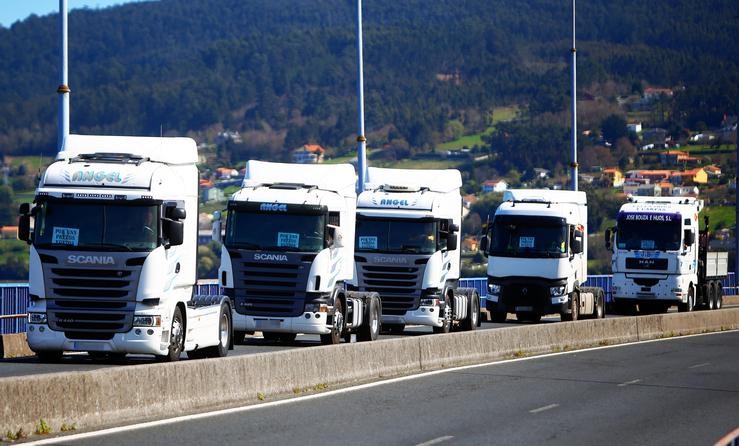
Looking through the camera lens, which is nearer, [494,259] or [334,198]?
[334,198]

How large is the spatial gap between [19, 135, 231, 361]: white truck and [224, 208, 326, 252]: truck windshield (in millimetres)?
5369

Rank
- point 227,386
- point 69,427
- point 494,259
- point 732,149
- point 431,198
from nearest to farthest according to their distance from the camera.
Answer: point 69,427
point 227,386
point 431,198
point 494,259
point 732,149

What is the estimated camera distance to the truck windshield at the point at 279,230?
26.1 meters

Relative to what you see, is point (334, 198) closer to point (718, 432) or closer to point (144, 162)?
point (144, 162)

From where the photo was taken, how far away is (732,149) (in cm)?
18250

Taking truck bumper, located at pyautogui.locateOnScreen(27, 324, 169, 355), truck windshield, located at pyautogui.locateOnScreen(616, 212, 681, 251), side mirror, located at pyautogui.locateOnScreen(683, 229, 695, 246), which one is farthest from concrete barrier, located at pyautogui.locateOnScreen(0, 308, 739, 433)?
side mirror, located at pyautogui.locateOnScreen(683, 229, 695, 246)

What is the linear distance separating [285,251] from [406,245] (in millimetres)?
5762

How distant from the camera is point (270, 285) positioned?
2653cm

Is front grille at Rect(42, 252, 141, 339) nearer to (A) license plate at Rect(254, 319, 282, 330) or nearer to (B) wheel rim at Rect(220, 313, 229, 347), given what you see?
(B) wheel rim at Rect(220, 313, 229, 347)

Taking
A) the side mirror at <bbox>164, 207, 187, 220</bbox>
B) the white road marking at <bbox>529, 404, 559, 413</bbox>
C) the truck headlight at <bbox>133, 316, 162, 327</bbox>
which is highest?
the side mirror at <bbox>164, 207, 187, 220</bbox>

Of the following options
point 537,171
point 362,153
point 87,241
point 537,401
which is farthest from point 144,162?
point 537,171

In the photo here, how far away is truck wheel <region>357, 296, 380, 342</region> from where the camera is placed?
2892 cm

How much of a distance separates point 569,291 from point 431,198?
35.8ft

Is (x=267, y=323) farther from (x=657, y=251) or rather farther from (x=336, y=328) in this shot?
(x=657, y=251)
